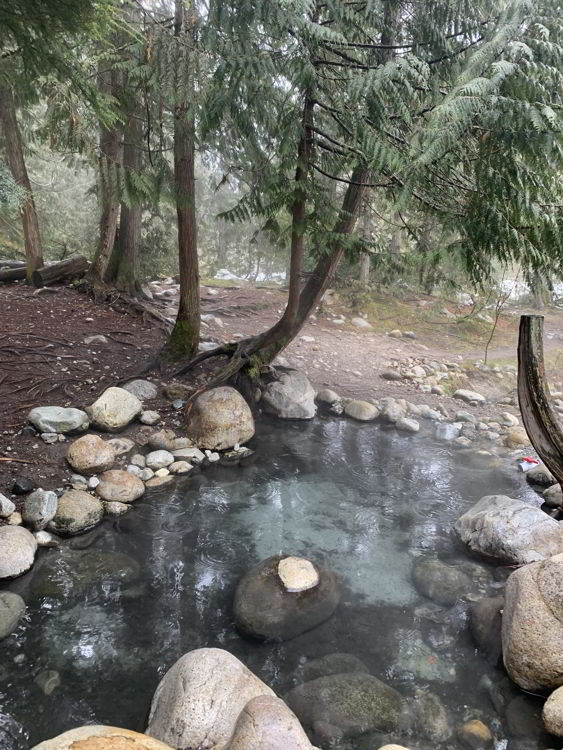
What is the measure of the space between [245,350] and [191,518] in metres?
3.49

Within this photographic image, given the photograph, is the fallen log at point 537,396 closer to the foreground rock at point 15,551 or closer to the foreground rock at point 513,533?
the foreground rock at point 513,533

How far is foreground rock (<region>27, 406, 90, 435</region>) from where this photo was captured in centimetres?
624

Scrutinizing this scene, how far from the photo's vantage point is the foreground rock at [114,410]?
672cm

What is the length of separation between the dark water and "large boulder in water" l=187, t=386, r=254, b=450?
1.60 feet

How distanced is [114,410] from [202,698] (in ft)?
14.6

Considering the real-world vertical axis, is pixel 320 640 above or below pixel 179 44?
below

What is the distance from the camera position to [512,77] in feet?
11.9

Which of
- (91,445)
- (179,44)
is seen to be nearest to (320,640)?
(91,445)

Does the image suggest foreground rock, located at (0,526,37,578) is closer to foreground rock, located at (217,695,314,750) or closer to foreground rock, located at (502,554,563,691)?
foreground rock, located at (217,695,314,750)

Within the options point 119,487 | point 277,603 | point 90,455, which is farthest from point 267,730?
point 90,455

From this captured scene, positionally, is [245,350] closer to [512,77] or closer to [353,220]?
[353,220]

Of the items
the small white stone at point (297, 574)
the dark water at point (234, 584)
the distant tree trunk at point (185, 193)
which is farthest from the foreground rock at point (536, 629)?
the distant tree trunk at point (185, 193)

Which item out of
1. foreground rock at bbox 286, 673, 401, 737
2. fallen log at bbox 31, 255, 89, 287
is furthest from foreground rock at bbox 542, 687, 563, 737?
fallen log at bbox 31, 255, 89, 287

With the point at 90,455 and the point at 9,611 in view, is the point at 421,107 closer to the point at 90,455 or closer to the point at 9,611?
the point at 90,455
